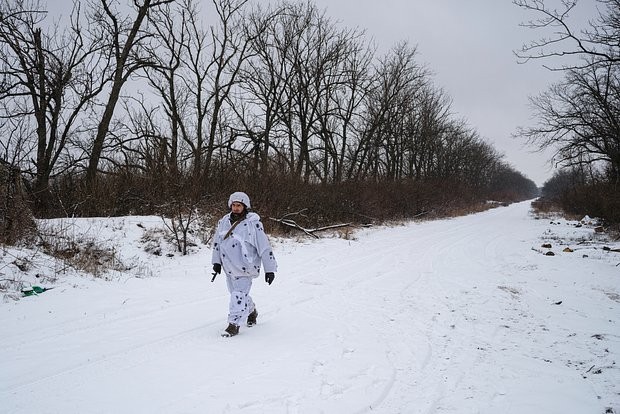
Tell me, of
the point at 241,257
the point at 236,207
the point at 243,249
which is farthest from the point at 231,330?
the point at 236,207

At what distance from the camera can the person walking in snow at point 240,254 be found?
462 cm

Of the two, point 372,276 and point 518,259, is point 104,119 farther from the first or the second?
point 518,259

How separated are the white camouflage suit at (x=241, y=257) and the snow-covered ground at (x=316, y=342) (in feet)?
1.38

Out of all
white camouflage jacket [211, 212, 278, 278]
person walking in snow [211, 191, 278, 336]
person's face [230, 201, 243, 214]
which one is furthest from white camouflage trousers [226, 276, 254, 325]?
person's face [230, 201, 243, 214]

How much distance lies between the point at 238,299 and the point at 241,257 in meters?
0.54

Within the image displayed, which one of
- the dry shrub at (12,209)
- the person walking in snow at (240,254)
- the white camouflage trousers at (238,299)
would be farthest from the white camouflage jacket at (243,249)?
the dry shrub at (12,209)

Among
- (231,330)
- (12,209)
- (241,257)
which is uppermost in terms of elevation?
(12,209)

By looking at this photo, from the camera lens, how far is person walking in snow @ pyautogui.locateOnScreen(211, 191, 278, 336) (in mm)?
4621

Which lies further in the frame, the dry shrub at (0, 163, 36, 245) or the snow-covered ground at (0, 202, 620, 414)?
the dry shrub at (0, 163, 36, 245)

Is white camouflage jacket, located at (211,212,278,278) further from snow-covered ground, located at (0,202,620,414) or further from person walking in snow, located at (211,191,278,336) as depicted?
snow-covered ground, located at (0,202,620,414)

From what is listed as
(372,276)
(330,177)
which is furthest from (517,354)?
(330,177)

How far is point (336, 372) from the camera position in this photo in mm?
3662

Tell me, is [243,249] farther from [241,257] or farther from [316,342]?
Answer: [316,342]

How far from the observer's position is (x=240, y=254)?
463cm
